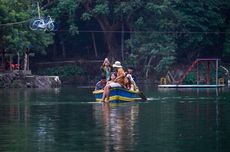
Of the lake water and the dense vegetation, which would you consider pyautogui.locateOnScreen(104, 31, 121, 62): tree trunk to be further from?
the lake water

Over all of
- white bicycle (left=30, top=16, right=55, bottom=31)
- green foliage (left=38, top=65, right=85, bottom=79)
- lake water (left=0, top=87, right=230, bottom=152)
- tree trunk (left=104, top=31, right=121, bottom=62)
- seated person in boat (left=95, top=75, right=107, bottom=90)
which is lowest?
lake water (left=0, top=87, right=230, bottom=152)

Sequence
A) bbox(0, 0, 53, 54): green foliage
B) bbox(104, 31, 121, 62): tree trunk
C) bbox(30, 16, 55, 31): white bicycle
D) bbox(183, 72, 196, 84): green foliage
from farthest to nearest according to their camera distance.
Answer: bbox(104, 31, 121, 62): tree trunk < bbox(183, 72, 196, 84): green foliage < bbox(30, 16, 55, 31): white bicycle < bbox(0, 0, 53, 54): green foliage

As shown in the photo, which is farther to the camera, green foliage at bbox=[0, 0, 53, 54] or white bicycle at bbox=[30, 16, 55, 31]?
white bicycle at bbox=[30, 16, 55, 31]

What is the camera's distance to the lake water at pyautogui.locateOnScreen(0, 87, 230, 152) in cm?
1880

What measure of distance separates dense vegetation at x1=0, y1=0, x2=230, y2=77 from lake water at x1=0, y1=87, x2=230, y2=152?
32.1 m

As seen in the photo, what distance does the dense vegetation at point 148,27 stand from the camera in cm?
6581

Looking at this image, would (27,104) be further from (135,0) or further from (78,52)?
(78,52)

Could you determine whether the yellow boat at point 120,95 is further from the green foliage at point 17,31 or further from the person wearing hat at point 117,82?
the green foliage at point 17,31

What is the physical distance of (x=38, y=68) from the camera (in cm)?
7100

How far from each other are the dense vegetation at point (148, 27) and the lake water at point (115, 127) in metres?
32.1

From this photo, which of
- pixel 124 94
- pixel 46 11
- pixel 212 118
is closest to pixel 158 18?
pixel 46 11

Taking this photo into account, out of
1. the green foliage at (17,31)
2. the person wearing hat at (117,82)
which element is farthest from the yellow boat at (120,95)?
the green foliage at (17,31)

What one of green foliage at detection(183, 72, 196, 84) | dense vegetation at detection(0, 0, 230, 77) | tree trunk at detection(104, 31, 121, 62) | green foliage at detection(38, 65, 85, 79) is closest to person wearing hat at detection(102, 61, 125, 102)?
dense vegetation at detection(0, 0, 230, 77)

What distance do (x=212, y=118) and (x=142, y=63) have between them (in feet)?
142
